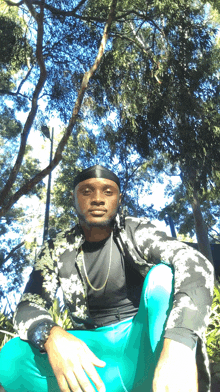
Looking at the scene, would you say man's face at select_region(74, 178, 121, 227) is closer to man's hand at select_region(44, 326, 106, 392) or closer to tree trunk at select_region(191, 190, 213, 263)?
man's hand at select_region(44, 326, 106, 392)

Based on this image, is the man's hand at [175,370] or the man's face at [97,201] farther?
the man's face at [97,201]

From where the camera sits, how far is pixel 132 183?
15.8 m

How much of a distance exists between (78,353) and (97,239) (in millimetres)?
804

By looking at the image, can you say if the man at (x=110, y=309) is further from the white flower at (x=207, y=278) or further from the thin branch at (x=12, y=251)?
the thin branch at (x=12, y=251)

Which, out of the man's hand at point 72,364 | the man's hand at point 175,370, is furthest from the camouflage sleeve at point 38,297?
the man's hand at point 175,370

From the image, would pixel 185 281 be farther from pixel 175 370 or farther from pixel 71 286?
pixel 71 286

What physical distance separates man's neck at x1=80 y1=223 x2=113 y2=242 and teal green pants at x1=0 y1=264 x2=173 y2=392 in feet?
1.61

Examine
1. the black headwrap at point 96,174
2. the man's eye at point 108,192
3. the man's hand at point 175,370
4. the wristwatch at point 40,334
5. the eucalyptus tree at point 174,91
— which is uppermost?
the eucalyptus tree at point 174,91

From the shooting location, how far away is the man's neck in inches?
81.4

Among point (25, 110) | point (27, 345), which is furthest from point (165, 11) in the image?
point (27, 345)

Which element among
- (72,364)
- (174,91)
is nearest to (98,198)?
(72,364)

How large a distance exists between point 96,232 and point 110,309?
1.40 feet

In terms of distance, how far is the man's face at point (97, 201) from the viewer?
6.67ft

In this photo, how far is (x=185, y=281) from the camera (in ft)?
4.75
